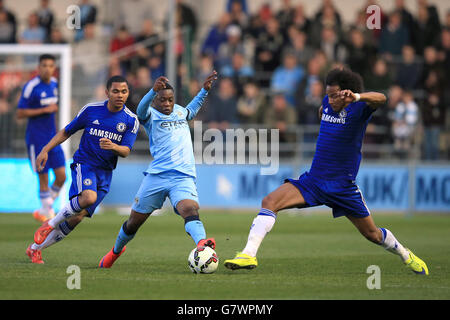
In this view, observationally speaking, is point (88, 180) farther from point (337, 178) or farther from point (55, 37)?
point (55, 37)

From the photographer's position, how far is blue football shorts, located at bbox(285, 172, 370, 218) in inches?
370

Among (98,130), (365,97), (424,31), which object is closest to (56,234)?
(98,130)

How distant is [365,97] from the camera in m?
8.70

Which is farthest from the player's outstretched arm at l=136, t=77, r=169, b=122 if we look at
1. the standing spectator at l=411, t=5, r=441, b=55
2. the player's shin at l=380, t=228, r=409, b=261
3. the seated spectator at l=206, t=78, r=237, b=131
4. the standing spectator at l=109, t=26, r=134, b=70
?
the standing spectator at l=411, t=5, r=441, b=55

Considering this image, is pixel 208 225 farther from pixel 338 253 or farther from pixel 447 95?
pixel 447 95

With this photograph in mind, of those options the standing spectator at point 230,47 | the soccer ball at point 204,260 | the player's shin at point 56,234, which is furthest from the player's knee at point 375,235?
the standing spectator at point 230,47

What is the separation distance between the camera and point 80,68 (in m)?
21.2

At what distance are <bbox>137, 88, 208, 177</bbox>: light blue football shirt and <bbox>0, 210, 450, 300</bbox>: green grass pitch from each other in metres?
1.15

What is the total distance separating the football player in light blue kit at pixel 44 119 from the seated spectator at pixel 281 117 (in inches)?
265

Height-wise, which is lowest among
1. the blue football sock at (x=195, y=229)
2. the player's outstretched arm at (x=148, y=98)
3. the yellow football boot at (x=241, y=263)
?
the yellow football boot at (x=241, y=263)

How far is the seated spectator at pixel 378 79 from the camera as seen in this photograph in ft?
70.0

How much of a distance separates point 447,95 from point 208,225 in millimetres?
9101

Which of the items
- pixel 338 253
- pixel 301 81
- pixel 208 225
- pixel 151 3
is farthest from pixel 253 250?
pixel 151 3

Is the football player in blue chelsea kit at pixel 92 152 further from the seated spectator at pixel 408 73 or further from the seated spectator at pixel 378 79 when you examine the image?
the seated spectator at pixel 408 73
